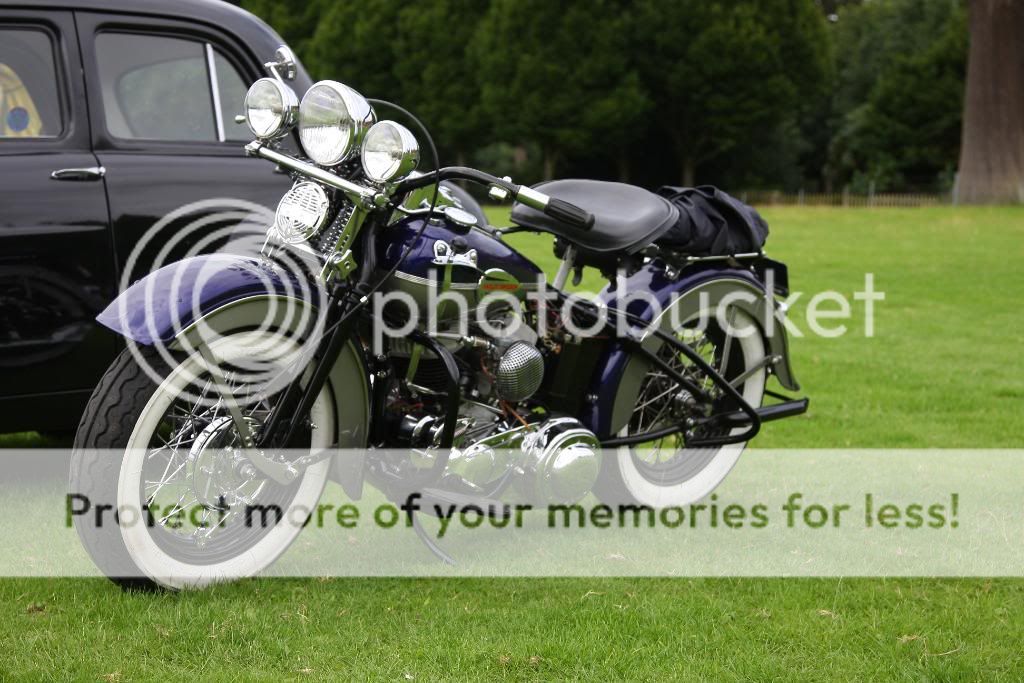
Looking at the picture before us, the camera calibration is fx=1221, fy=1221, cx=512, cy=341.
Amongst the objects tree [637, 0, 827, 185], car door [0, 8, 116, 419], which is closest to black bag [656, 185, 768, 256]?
car door [0, 8, 116, 419]

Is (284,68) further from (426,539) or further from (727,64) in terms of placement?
(727,64)

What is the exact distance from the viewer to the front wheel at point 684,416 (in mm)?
4918

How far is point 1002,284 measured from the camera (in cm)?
1370

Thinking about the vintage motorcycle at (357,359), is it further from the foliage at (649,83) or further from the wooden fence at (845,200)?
the foliage at (649,83)

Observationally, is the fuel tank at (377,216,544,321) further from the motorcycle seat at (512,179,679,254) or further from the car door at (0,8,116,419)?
the car door at (0,8,116,419)

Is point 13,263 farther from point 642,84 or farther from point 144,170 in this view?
point 642,84

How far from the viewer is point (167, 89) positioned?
550 cm

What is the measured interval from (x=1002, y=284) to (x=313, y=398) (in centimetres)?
1159

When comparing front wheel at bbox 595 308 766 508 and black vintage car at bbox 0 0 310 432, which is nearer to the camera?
black vintage car at bbox 0 0 310 432

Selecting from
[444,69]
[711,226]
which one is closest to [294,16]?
[444,69]

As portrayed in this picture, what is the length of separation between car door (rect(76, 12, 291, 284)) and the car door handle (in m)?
0.05

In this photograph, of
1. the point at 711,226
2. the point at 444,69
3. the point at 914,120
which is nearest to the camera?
the point at 711,226

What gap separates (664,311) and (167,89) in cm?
247

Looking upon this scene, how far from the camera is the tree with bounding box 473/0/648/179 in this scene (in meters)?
46.3
